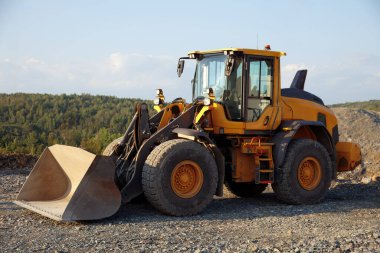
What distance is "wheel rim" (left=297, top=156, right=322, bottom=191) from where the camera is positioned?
9906 millimetres

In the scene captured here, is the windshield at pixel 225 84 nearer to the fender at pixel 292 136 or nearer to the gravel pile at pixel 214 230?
the fender at pixel 292 136

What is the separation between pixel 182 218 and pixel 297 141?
285cm

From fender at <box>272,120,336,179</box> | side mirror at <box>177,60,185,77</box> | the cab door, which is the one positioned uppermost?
side mirror at <box>177,60,185,77</box>

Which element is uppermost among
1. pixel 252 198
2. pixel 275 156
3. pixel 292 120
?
pixel 292 120

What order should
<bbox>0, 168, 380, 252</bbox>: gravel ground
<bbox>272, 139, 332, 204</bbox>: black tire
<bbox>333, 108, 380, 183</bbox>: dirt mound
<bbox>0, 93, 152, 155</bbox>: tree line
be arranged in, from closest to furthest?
<bbox>0, 168, 380, 252</bbox>: gravel ground → <bbox>272, 139, 332, 204</bbox>: black tire → <bbox>333, 108, 380, 183</bbox>: dirt mound → <bbox>0, 93, 152, 155</bbox>: tree line

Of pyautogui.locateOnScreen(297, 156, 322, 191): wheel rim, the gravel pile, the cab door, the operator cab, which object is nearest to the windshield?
the operator cab

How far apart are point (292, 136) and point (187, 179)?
7.26ft

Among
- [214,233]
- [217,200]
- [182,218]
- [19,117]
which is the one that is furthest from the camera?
[19,117]

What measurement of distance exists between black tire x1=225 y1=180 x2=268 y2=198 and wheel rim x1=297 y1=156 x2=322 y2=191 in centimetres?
113

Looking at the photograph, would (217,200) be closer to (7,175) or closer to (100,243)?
(100,243)

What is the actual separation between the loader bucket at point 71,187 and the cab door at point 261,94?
2.78 m

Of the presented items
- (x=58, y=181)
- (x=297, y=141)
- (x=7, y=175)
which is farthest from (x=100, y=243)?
(x=7, y=175)

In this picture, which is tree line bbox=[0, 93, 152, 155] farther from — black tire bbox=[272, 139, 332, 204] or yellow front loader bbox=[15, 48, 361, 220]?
black tire bbox=[272, 139, 332, 204]

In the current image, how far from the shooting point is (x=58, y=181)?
343 inches
